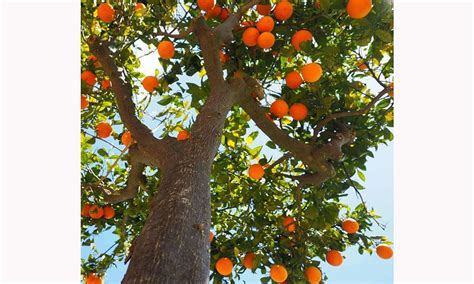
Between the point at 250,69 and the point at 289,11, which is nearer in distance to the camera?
the point at 289,11

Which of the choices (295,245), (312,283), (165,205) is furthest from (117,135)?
(165,205)

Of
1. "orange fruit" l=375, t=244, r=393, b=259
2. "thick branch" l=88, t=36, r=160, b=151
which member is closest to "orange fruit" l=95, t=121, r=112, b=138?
"thick branch" l=88, t=36, r=160, b=151

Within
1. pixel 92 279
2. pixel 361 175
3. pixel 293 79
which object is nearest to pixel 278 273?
pixel 361 175

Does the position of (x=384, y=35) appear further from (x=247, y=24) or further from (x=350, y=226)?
(x=350, y=226)

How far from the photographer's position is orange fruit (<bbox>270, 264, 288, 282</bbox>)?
258 cm

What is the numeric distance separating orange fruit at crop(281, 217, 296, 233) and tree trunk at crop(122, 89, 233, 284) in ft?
3.91

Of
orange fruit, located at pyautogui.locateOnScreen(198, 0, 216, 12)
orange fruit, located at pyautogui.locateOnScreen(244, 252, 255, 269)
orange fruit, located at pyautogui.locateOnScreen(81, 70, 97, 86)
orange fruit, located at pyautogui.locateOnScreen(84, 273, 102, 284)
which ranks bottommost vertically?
orange fruit, located at pyautogui.locateOnScreen(84, 273, 102, 284)

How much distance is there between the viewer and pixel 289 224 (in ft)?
9.36

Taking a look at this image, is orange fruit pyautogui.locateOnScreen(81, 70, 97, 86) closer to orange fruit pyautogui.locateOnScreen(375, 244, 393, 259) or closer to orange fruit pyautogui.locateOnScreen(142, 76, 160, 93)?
orange fruit pyautogui.locateOnScreen(142, 76, 160, 93)

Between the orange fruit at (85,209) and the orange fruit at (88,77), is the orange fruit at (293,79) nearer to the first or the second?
the orange fruit at (88,77)
